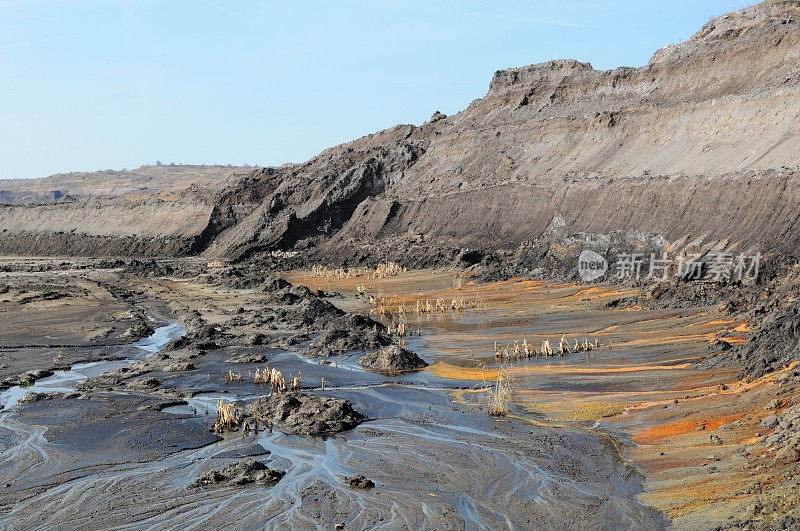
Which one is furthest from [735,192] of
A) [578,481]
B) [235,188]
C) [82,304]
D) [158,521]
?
[235,188]

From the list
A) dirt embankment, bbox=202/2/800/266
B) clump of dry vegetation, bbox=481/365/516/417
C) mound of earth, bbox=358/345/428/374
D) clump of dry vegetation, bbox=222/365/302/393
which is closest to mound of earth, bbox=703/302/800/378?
clump of dry vegetation, bbox=481/365/516/417

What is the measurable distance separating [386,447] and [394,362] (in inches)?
234

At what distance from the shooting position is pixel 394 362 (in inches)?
706

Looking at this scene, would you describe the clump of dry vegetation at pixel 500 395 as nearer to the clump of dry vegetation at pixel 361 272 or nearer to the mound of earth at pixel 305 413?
the mound of earth at pixel 305 413

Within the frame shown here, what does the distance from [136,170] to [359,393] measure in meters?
156

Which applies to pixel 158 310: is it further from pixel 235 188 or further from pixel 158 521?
pixel 235 188

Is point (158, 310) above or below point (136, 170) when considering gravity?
below

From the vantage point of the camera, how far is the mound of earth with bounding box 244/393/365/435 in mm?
13047

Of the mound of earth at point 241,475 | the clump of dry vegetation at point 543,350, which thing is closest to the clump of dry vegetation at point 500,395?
the clump of dry vegetation at point 543,350

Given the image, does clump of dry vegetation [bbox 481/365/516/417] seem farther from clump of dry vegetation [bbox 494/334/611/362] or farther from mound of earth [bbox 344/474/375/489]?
mound of earth [bbox 344/474/375/489]

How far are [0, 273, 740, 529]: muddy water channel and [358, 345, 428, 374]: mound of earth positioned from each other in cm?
41

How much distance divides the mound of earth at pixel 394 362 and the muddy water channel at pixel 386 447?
41 centimetres

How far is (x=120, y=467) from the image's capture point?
11148mm

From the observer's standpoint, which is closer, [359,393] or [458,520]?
[458,520]
